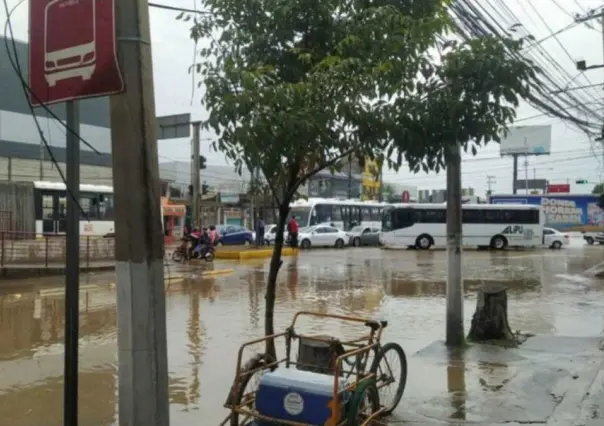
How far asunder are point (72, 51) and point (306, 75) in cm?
221

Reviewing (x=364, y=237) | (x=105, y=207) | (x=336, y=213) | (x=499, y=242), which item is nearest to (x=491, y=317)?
(x=105, y=207)

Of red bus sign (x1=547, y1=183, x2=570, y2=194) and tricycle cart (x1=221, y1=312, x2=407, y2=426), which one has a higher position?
red bus sign (x1=547, y1=183, x2=570, y2=194)

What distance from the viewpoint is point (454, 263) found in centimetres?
911

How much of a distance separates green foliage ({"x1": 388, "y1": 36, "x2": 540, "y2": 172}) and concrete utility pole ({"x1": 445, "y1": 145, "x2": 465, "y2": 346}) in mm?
3408

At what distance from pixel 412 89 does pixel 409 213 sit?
3344cm

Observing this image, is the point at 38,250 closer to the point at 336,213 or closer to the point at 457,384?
the point at 457,384

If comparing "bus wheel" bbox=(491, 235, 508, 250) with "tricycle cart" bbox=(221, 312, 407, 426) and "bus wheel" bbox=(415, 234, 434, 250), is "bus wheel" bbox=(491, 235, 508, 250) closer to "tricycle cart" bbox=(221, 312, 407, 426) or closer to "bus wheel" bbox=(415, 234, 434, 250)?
"bus wheel" bbox=(415, 234, 434, 250)

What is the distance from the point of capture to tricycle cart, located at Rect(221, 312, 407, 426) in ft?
15.1

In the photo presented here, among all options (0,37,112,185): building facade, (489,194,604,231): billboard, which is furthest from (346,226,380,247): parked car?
(489,194,604,231): billboard

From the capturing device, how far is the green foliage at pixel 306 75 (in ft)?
16.8

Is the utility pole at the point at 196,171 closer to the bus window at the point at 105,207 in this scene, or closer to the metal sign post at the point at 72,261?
the bus window at the point at 105,207

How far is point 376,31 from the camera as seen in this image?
550 centimetres

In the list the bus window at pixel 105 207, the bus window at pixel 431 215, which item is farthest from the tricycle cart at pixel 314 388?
the bus window at pixel 431 215

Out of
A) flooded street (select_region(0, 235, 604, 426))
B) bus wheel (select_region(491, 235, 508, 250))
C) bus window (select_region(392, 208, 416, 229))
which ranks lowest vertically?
flooded street (select_region(0, 235, 604, 426))
